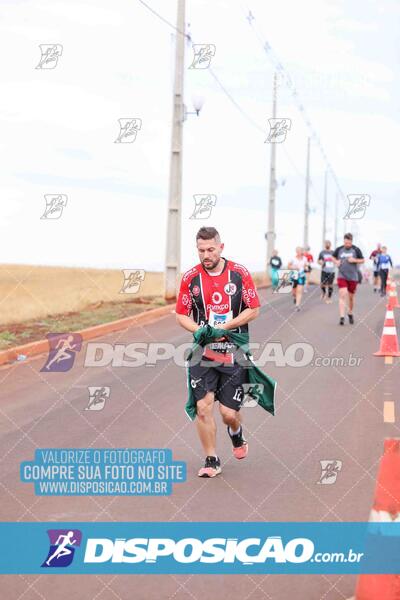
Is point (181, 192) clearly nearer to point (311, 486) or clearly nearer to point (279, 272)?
point (279, 272)

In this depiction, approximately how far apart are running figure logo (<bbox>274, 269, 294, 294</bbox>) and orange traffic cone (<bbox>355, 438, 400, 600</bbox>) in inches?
1044

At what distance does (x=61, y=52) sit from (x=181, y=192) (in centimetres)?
1061

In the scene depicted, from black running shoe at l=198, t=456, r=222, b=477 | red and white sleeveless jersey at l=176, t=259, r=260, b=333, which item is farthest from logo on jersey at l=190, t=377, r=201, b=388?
black running shoe at l=198, t=456, r=222, b=477

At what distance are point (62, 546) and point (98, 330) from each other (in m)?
14.3

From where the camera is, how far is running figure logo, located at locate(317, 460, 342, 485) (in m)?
8.45

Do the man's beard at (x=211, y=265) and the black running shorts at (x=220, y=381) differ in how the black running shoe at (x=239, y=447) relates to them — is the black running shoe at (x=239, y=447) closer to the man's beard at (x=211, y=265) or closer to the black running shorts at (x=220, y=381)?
the black running shorts at (x=220, y=381)

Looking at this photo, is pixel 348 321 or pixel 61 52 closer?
pixel 61 52

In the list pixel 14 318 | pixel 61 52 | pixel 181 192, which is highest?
pixel 61 52

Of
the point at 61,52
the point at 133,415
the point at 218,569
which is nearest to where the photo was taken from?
the point at 218,569

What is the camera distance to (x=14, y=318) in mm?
24797

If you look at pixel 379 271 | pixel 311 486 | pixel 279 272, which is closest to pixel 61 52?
pixel 311 486

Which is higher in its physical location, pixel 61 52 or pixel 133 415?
pixel 61 52

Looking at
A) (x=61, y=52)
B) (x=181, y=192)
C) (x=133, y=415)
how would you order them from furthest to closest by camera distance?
(x=181, y=192) < (x=61, y=52) < (x=133, y=415)

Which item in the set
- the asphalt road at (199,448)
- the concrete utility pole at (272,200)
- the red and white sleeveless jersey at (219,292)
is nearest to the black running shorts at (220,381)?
the red and white sleeveless jersey at (219,292)
